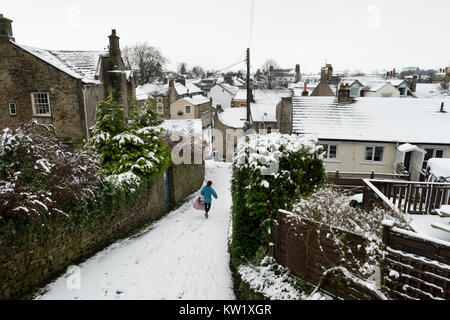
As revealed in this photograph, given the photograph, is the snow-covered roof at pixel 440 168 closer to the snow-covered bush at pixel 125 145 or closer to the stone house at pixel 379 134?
the stone house at pixel 379 134

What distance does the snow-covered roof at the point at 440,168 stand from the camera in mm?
11133

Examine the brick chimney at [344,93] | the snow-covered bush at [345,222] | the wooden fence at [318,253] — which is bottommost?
the wooden fence at [318,253]

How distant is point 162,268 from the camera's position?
877 cm

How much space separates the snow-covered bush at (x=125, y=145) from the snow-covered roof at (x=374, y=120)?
369 inches

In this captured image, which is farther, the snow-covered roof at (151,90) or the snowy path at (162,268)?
the snow-covered roof at (151,90)

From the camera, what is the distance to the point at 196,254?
983cm

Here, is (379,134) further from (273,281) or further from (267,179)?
(273,281)

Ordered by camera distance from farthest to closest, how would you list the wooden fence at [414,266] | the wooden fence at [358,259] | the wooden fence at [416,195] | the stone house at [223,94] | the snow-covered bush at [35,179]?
the stone house at [223,94] → the wooden fence at [416,195] → the snow-covered bush at [35,179] → the wooden fence at [358,259] → the wooden fence at [414,266]

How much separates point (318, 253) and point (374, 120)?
613 inches

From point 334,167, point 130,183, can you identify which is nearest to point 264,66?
point 334,167

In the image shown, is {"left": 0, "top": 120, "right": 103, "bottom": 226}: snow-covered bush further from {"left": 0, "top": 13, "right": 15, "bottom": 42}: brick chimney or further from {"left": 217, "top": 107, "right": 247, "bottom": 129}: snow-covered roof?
{"left": 217, "top": 107, "right": 247, "bottom": 129}: snow-covered roof

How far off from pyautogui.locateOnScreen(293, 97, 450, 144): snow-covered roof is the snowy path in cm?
1045

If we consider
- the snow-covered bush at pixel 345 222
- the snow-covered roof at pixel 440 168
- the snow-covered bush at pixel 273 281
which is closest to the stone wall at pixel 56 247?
the snow-covered bush at pixel 273 281

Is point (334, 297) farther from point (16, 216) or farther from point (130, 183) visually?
point (130, 183)
